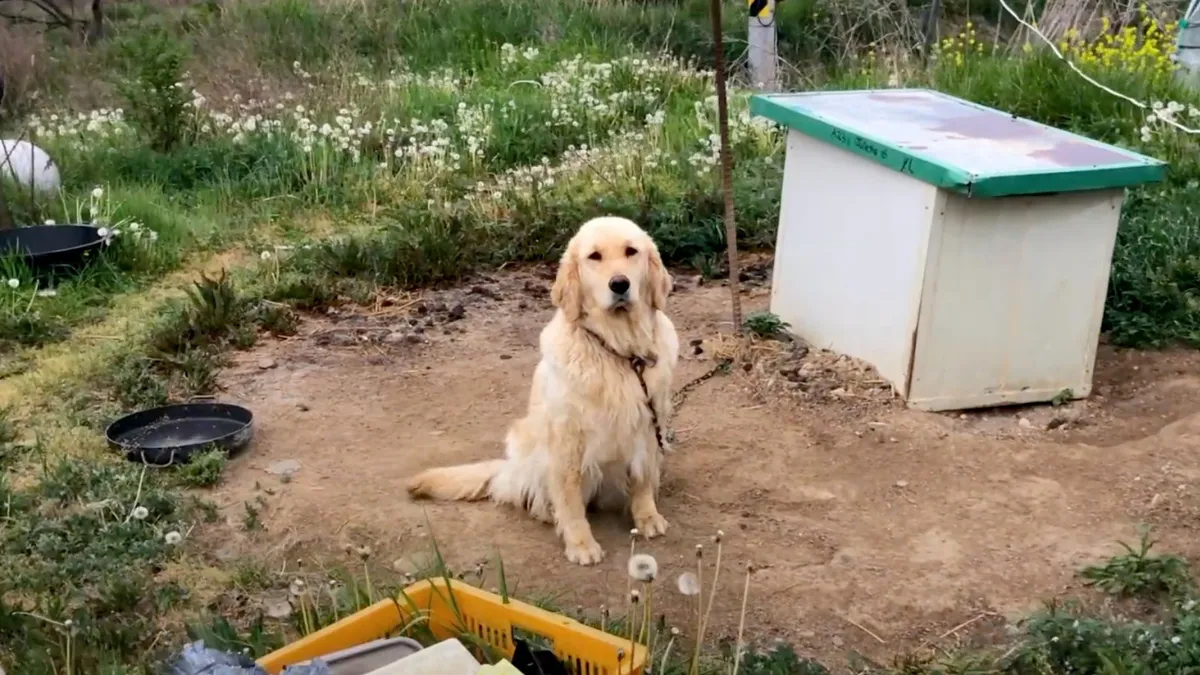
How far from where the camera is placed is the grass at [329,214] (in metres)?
3.06

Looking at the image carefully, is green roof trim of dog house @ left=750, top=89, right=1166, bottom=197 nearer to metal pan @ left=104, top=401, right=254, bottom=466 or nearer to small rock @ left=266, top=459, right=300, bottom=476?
small rock @ left=266, top=459, right=300, bottom=476

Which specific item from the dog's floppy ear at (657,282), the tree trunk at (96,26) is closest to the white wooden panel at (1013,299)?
the dog's floppy ear at (657,282)

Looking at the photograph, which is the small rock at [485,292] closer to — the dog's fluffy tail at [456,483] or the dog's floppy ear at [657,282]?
the dog's fluffy tail at [456,483]

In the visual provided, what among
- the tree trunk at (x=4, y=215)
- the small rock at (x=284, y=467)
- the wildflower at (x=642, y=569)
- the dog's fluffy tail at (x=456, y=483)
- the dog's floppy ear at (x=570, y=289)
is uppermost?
the dog's floppy ear at (x=570, y=289)

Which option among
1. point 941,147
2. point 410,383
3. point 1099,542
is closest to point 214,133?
point 410,383

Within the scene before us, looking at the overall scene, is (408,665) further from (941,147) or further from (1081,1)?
(1081,1)

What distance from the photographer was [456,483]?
12.3 ft

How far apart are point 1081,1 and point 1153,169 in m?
6.80

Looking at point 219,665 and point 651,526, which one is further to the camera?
point 651,526

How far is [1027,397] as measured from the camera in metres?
4.36

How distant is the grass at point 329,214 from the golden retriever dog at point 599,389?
1.95 feet

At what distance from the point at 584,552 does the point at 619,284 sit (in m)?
0.76

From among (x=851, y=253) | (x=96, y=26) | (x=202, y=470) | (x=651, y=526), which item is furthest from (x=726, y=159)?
(x=96, y=26)

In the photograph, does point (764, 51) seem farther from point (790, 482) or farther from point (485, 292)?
point (790, 482)
